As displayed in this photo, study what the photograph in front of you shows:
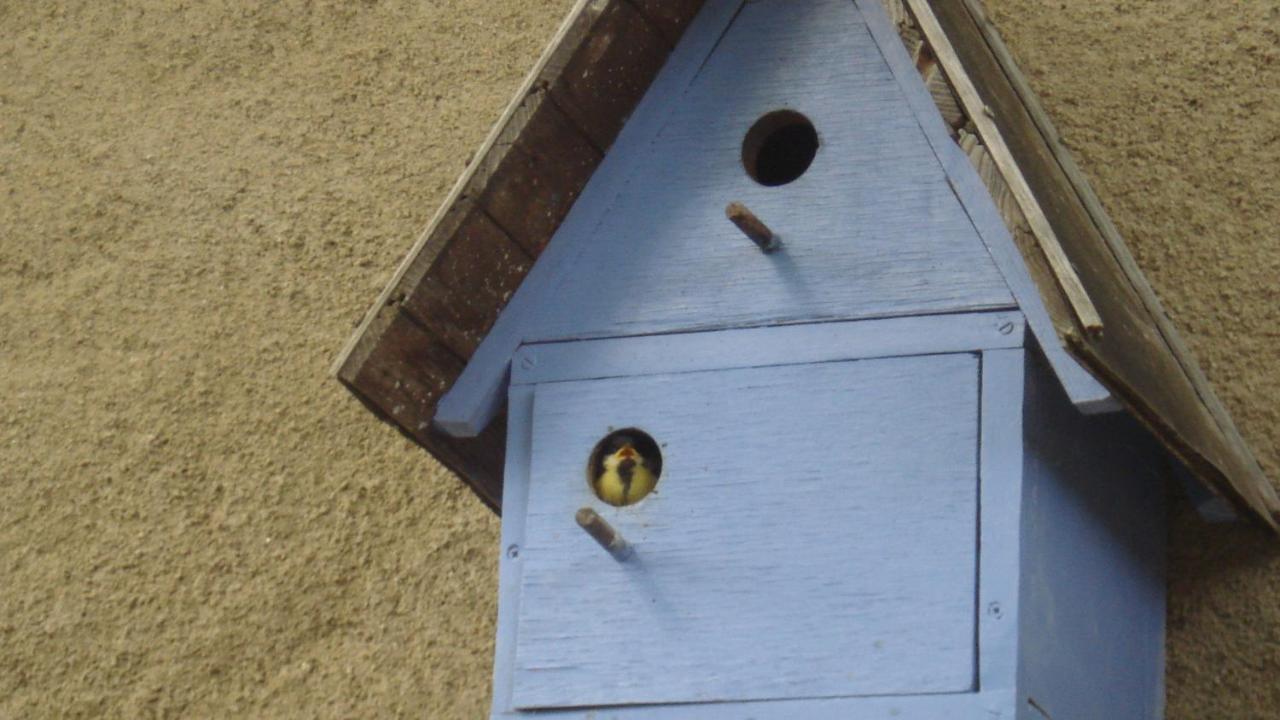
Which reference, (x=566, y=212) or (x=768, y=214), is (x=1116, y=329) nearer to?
(x=768, y=214)

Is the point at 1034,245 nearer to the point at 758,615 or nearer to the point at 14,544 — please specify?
the point at 758,615

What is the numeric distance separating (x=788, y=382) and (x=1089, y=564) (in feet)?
0.96

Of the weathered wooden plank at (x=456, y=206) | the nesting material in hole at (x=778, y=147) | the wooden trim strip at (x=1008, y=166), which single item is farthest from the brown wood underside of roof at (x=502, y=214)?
the wooden trim strip at (x=1008, y=166)

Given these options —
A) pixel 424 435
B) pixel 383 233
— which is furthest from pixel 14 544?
pixel 424 435

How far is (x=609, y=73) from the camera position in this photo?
64.1 inches

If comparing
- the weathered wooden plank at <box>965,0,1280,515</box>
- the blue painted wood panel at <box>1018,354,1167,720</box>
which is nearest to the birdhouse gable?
the blue painted wood panel at <box>1018,354,1167,720</box>

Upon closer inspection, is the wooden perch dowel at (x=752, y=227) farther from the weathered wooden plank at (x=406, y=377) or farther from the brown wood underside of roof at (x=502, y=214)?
the weathered wooden plank at (x=406, y=377)

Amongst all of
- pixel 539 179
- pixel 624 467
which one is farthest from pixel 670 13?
pixel 624 467

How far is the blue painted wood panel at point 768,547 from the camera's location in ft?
4.66

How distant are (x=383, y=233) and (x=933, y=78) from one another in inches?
40.3

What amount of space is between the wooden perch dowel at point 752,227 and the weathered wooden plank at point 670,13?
190 millimetres

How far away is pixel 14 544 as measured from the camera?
2369mm

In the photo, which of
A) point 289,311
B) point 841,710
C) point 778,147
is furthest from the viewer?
point 289,311

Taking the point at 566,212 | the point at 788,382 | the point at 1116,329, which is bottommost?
the point at 1116,329
